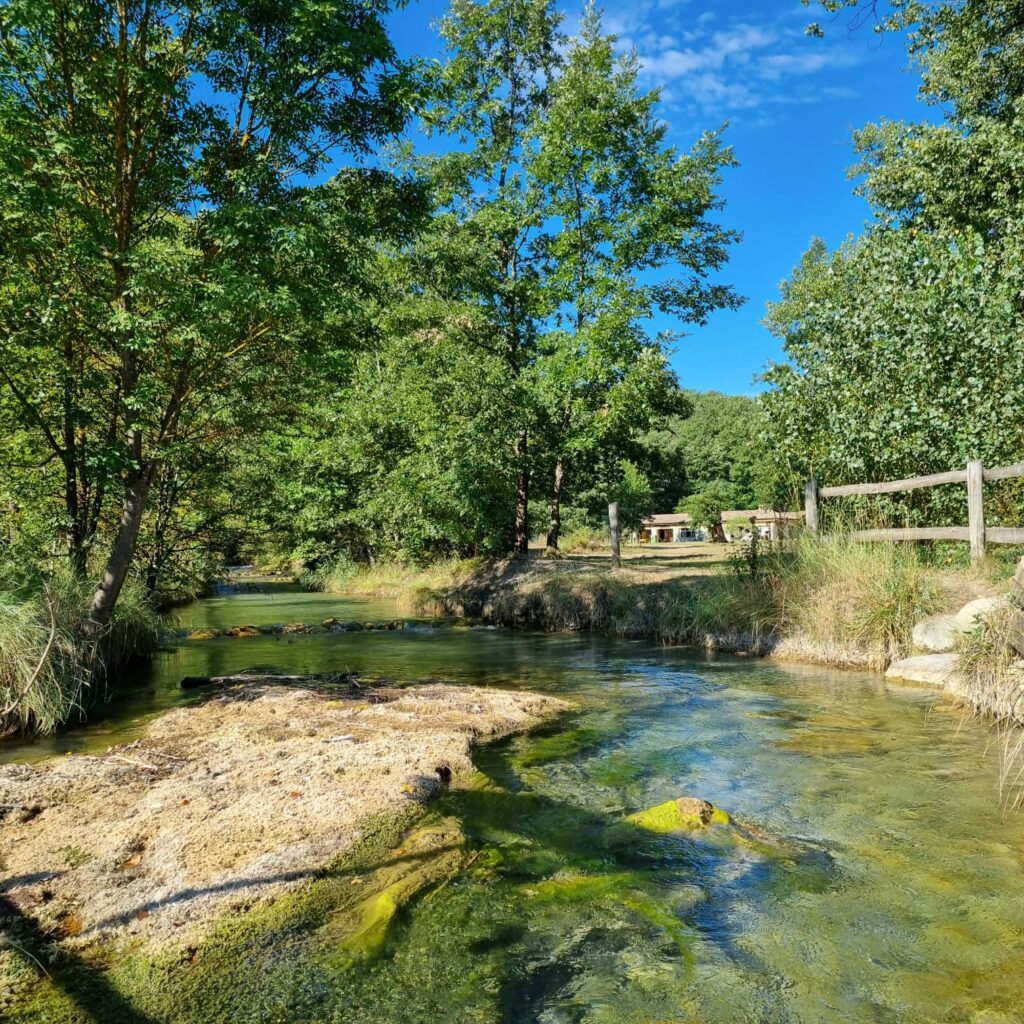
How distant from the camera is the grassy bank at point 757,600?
31.3 feet

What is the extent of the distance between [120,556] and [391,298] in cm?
844

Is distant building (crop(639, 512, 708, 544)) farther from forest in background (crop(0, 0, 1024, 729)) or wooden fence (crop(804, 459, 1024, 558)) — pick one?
wooden fence (crop(804, 459, 1024, 558))

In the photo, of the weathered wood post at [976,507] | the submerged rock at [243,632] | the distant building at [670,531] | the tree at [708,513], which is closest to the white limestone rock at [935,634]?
the weathered wood post at [976,507]

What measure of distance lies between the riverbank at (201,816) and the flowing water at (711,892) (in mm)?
388

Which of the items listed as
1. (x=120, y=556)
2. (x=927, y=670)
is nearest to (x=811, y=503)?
(x=927, y=670)

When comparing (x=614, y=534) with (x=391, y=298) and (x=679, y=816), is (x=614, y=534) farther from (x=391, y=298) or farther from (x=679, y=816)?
(x=679, y=816)

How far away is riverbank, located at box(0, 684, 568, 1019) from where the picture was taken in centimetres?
333

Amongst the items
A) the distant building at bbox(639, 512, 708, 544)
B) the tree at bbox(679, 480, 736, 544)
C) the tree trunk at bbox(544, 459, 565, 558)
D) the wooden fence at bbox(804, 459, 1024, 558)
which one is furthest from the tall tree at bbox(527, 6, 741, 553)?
the distant building at bbox(639, 512, 708, 544)

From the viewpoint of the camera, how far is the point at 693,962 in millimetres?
3102

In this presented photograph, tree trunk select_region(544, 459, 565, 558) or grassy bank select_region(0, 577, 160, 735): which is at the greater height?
tree trunk select_region(544, 459, 565, 558)

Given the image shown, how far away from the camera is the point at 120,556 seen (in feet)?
27.7

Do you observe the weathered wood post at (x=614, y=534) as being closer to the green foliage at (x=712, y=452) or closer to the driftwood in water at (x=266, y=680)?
the driftwood in water at (x=266, y=680)

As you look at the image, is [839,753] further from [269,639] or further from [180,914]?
[269,639]

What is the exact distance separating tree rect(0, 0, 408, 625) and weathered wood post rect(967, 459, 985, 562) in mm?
8392
